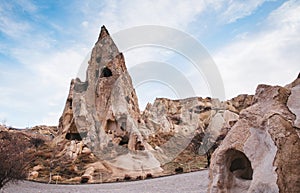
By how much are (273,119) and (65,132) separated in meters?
32.9

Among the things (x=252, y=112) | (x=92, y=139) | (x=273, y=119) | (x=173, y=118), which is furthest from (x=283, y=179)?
(x=173, y=118)

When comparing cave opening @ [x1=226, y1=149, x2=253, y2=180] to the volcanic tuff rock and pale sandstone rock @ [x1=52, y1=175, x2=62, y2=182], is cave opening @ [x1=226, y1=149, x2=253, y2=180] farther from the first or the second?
pale sandstone rock @ [x1=52, y1=175, x2=62, y2=182]

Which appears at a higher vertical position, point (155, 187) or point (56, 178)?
point (56, 178)

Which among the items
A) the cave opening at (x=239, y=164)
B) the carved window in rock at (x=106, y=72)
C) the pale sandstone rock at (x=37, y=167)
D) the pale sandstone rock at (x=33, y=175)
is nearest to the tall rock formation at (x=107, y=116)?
the carved window in rock at (x=106, y=72)

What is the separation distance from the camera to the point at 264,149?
4.02 metres

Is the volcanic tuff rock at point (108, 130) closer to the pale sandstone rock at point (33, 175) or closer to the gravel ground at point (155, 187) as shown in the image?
the pale sandstone rock at point (33, 175)

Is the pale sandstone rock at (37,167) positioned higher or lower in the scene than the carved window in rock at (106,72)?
lower

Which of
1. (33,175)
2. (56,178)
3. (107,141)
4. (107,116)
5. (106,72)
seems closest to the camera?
(56,178)

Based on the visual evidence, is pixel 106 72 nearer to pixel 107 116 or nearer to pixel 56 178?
pixel 107 116

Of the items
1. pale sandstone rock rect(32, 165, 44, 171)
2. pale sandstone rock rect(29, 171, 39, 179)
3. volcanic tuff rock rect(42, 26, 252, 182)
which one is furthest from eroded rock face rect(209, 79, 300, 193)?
pale sandstone rock rect(32, 165, 44, 171)

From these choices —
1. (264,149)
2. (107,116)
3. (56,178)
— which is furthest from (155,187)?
(107,116)

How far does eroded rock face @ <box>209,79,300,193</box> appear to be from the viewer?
3.50 metres

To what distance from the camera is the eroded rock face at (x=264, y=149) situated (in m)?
3.50

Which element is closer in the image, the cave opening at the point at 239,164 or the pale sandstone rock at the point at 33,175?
the cave opening at the point at 239,164
